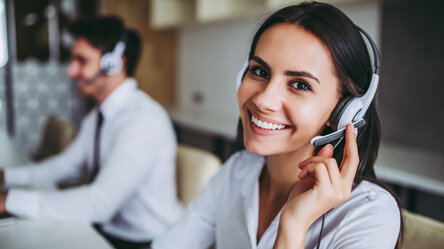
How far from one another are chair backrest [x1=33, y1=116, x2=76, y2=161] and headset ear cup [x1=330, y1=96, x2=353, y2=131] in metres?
1.88

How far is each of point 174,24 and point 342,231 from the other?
315cm

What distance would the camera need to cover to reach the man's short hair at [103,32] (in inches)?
70.2

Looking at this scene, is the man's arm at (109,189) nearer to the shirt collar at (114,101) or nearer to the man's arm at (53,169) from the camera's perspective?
the shirt collar at (114,101)

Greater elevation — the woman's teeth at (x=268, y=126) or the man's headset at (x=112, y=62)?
the woman's teeth at (x=268, y=126)

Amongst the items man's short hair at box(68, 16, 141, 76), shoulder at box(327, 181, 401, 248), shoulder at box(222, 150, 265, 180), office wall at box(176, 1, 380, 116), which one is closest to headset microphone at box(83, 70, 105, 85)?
man's short hair at box(68, 16, 141, 76)

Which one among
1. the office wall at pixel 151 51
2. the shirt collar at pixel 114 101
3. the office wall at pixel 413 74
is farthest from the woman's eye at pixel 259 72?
the office wall at pixel 151 51

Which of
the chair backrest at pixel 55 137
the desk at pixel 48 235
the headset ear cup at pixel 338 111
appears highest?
the headset ear cup at pixel 338 111

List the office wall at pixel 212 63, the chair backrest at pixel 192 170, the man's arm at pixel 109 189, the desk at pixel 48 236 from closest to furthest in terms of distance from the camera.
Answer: the desk at pixel 48 236, the man's arm at pixel 109 189, the chair backrest at pixel 192 170, the office wall at pixel 212 63

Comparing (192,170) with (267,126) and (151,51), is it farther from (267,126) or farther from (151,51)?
(151,51)

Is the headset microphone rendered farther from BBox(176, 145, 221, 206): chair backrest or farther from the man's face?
BBox(176, 145, 221, 206): chair backrest

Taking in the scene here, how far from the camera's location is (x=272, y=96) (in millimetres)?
813

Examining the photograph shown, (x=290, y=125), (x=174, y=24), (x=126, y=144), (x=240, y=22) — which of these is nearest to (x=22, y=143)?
(x=174, y=24)

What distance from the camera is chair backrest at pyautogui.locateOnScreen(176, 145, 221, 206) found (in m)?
1.47

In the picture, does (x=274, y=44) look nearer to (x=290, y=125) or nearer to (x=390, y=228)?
(x=290, y=125)
